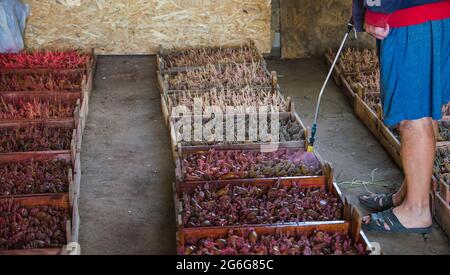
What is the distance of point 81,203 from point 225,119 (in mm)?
1417

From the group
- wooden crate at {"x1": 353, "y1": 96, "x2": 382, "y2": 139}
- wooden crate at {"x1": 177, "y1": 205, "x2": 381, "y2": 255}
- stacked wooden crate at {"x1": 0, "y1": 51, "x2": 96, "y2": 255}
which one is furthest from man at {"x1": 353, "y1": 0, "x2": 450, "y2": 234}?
stacked wooden crate at {"x1": 0, "y1": 51, "x2": 96, "y2": 255}

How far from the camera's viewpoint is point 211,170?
4.60m

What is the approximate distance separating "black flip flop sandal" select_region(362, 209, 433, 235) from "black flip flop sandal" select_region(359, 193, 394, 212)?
9.7 inches

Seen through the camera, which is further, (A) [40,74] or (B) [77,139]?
(A) [40,74]

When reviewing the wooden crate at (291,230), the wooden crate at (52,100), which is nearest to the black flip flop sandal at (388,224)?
the wooden crate at (291,230)

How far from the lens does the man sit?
149 inches

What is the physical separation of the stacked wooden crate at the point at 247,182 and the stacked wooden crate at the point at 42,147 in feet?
2.33

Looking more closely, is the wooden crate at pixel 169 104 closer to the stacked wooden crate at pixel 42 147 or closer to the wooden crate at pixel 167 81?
the wooden crate at pixel 167 81

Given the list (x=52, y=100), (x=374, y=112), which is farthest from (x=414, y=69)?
(x=52, y=100)

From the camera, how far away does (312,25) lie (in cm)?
799

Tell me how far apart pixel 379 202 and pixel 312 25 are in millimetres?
3902

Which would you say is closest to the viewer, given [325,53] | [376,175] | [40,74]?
[376,175]
